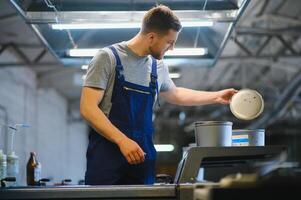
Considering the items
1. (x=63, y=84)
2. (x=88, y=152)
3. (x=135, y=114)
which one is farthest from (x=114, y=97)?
(x=63, y=84)

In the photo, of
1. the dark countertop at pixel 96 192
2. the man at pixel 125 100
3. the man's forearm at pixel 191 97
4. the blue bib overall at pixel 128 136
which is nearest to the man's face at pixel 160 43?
the man at pixel 125 100

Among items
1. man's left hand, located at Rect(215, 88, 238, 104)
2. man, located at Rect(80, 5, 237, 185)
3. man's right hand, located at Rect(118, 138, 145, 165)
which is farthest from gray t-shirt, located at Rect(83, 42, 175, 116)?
man's left hand, located at Rect(215, 88, 238, 104)

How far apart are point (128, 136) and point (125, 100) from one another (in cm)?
16

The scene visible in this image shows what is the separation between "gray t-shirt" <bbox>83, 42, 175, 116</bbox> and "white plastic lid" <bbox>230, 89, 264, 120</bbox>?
458mm

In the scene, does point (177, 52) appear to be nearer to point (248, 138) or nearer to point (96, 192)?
point (248, 138)

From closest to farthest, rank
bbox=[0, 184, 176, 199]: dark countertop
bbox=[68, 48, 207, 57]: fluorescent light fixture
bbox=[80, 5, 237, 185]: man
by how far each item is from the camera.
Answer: bbox=[0, 184, 176, 199]: dark countertop → bbox=[80, 5, 237, 185]: man → bbox=[68, 48, 207, 57]: fluorescent light fixture

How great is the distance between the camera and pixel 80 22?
339cm

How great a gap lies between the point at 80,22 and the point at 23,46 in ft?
12.6

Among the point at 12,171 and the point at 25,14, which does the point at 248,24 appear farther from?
the point at 12,171

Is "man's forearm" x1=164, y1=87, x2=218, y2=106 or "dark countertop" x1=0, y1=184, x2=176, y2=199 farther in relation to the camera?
"man's forearm" x1=164, y1=87, x2=218, y2=106

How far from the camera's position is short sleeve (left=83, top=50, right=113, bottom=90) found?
2158mm

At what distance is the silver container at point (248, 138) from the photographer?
231 centimetres

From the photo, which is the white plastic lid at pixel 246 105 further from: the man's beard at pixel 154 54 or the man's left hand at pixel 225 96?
the man's beard at pixel 154 54

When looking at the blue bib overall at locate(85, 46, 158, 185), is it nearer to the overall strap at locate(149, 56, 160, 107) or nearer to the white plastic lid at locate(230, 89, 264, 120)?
the overall strap at locate(149, 56, 160, 107)
